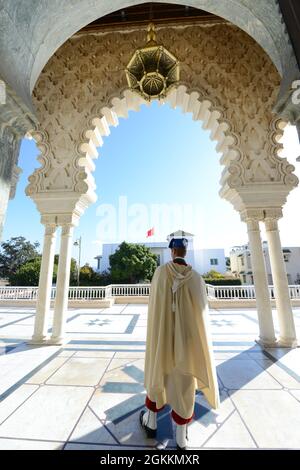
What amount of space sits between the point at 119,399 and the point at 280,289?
2.95m

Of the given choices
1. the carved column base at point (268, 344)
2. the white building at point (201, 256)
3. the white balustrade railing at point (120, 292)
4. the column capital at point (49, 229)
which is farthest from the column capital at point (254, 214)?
the white building at point (201, 256)

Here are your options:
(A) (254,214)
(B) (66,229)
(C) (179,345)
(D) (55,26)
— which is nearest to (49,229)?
(B) (66,229)

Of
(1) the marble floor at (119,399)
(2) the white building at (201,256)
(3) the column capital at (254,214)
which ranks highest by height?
(2) the white building at (201,256)

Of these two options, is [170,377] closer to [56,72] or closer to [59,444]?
[59,444]

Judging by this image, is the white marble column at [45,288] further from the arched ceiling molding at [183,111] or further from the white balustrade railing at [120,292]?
the white balustrade railing at [120,292]

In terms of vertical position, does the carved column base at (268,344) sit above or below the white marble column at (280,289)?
below

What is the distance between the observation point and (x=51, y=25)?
1.94 metres

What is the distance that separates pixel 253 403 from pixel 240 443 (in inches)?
23.6

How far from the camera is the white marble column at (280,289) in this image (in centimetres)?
340

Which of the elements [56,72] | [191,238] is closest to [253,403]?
[56,72]

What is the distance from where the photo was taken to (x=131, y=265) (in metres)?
21.0

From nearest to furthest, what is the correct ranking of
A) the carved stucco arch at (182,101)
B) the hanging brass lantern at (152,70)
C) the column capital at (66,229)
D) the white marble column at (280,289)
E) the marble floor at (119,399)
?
the marble floor at (119,399) → the hanging brass lantern at (152,70) → the white marble column at (280,289) → the carved stucco arch at (182,101) → the column capital at (66,229)

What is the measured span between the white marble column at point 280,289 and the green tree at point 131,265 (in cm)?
1727

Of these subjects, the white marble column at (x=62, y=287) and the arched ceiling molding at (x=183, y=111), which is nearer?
the white marble column at (x=62, y=287)
